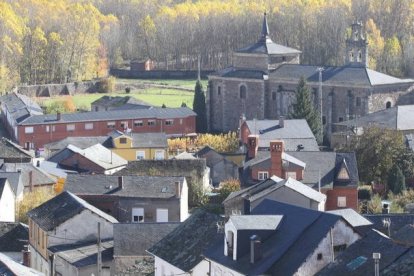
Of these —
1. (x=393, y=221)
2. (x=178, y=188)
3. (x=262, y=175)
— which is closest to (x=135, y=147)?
(x=262, y=175)

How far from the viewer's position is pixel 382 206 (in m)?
54.8

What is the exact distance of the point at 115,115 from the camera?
8438 cm

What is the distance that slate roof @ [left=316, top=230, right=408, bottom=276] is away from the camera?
3133 cm

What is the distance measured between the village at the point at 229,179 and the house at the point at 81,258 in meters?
0.07

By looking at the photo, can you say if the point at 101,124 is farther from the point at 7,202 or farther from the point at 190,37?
the point at 190,37

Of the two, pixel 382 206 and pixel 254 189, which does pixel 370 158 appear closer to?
pixel 382 206

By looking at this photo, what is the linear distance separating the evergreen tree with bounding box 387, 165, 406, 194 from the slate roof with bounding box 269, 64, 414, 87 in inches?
731

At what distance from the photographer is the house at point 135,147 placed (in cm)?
7256

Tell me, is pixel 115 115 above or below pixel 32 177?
below

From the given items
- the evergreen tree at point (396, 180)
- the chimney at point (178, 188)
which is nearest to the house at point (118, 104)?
the evergreen tree at point (396, 180)

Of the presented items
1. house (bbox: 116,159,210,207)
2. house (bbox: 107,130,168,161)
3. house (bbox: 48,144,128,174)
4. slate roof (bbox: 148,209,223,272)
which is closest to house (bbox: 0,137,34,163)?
house (bbox: 48,144,128,174)

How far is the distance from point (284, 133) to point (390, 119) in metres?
6.92

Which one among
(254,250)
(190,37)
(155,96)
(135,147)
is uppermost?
(254,250)

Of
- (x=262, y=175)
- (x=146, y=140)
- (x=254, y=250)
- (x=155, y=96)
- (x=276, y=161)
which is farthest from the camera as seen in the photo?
(x=155, y=96)
